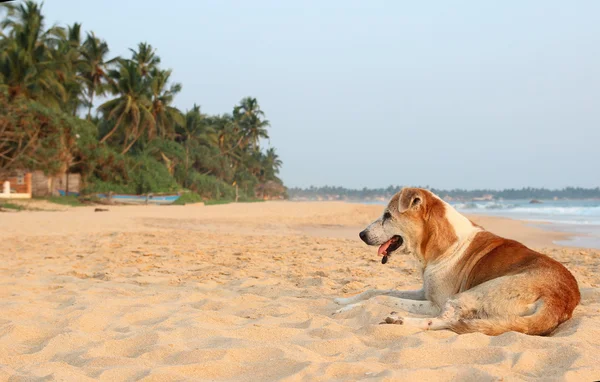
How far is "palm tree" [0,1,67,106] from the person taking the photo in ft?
111

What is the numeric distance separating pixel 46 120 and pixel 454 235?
31387 millimetres

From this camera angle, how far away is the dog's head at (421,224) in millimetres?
4461

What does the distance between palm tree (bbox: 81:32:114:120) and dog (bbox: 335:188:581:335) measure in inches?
1753

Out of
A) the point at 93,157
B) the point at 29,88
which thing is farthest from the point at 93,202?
the point at 29,88

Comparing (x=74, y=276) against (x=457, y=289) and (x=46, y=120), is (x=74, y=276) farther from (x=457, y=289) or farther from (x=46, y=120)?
(x=46, y=120)

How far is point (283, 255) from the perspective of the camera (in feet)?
29.2

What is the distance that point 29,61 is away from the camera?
34406 millimetres

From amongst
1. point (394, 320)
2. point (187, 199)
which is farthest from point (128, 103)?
point (394, 320)

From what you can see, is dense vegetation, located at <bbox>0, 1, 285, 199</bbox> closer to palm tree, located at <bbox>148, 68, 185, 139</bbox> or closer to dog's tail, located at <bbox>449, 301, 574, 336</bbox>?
palm tree, located at <bbox>148, 68, 185, 139</bbox>

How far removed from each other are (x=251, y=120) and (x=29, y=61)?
1578 inches

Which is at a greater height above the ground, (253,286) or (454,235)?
(454,235)

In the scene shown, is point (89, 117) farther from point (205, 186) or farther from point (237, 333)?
point (237, 333)

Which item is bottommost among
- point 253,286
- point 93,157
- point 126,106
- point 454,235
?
point 253,286

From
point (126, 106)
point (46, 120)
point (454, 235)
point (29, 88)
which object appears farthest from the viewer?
point (126, 106)
